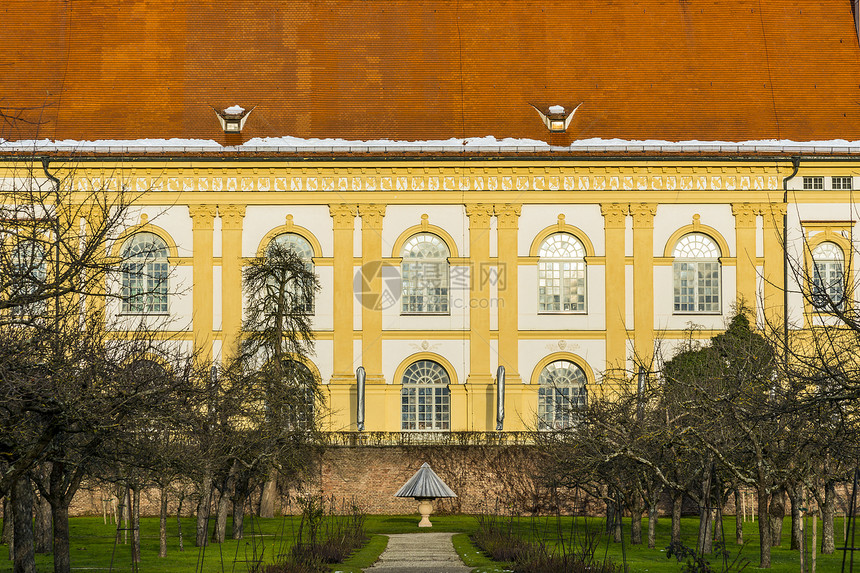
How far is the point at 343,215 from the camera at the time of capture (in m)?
53.2

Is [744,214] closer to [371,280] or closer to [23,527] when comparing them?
[371,280]

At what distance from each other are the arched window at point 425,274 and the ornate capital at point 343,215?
224 centimetres

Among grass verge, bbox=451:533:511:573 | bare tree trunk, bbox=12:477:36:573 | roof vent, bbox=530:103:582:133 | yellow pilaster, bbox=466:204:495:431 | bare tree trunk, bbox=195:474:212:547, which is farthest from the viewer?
roof vent, bbox=530:103:582:133

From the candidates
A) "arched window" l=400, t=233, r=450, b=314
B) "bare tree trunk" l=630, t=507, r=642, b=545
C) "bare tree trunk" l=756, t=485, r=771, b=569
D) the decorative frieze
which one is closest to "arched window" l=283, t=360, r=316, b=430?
"bare tree trunk" l=630, t=507, r=642, b=545

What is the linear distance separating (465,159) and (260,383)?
1891 centimetres

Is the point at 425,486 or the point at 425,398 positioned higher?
the point at 425,398

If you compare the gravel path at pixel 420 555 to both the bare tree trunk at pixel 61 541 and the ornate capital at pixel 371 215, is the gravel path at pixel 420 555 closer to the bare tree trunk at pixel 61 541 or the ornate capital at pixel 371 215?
the bare tree trunk at pixel 61 541

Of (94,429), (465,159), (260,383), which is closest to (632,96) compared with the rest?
(465,159)

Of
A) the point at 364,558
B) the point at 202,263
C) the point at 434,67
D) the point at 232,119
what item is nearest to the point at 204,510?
the point at 364,558

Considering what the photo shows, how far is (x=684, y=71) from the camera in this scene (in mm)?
55781

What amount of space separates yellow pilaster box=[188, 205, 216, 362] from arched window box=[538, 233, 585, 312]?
40.3 feet

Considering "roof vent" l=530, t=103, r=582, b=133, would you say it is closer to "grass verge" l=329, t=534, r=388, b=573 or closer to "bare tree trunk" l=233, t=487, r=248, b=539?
"grass verge" l=329, t=534, r=388, b=573

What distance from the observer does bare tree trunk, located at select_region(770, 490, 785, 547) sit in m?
30.2

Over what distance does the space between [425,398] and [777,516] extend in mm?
22346
